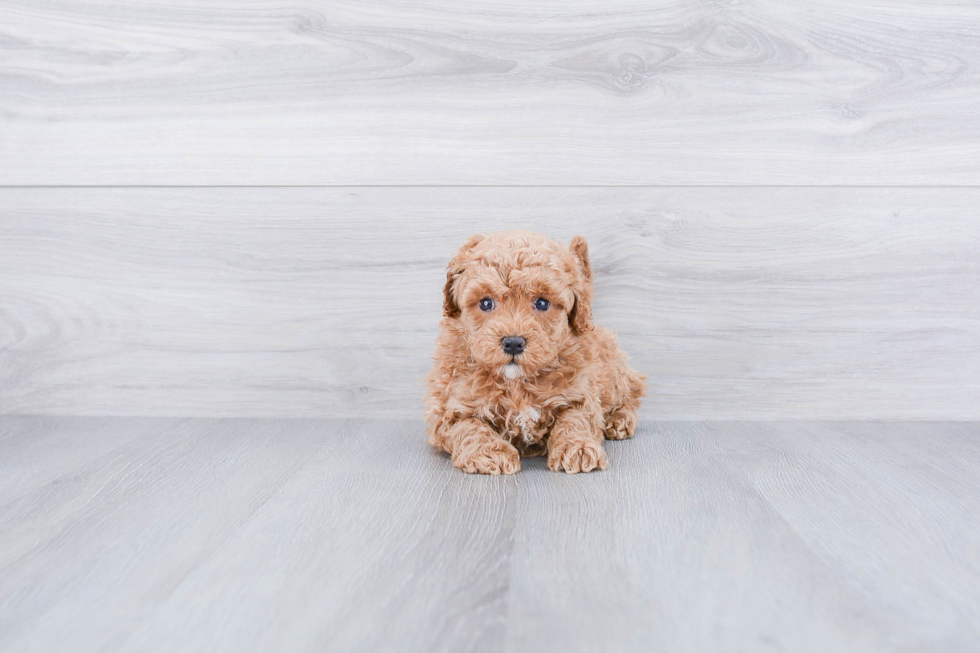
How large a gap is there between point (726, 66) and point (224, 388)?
132cm

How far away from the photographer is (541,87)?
149cm

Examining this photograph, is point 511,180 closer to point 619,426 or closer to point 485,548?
point 619,426

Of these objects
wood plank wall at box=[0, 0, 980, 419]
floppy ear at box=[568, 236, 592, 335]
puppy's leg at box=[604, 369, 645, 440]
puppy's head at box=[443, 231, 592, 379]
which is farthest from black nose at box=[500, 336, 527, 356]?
wood plank wall at box=[0, 0, 980, 419]

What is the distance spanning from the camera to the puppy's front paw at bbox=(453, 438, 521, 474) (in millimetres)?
1158

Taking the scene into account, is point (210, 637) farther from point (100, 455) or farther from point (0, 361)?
point (0, 361)

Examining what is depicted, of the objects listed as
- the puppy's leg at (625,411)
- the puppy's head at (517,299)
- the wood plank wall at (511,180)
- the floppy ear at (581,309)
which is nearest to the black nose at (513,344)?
the puppy's head at (517,299)

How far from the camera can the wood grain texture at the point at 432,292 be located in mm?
1508

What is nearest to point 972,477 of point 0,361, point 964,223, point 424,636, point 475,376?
point 964,223

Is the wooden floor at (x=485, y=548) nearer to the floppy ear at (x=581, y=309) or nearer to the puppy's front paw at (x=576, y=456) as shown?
the puppy's front paw at (x=576, y=456)

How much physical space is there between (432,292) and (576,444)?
1.72 feet

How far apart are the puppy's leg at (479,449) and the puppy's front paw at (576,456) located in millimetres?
65

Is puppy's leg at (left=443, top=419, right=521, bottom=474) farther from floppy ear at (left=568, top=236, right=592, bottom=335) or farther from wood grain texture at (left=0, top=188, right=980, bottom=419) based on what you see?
wood grain texture at (left=0, top=188, right=980, bottom=419)

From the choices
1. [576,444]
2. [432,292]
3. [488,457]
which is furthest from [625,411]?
[432,292]

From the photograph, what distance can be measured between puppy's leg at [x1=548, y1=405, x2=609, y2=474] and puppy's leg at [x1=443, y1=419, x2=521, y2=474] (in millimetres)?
68
